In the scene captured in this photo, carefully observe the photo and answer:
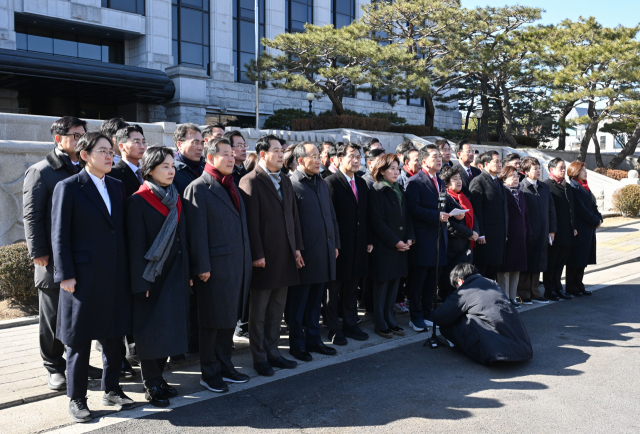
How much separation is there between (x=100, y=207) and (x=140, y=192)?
34 centimetres

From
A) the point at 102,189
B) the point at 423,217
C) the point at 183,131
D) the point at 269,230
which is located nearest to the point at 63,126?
the point at 102,189

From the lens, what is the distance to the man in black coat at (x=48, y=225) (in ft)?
Answer: 15.5

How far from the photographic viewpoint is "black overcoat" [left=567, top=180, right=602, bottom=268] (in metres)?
9.34

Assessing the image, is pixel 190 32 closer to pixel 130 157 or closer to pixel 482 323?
pixel 130 157

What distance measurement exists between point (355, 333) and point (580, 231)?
5063 millimetres

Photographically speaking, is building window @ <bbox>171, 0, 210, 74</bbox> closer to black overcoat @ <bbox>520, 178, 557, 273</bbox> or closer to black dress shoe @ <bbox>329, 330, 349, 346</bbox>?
black overcoat @ <bbox>520, 178, 557, 273</bbox>

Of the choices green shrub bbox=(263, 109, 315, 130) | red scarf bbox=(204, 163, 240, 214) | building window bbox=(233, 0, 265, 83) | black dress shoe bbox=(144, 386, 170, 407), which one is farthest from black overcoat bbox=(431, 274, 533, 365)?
building window bbox=(233, 0, 265, 83)

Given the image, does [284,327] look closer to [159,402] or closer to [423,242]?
[423,242]

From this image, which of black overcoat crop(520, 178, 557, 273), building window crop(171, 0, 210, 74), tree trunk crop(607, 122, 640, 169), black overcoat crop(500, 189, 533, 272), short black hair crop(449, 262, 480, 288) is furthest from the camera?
tree trunk crop(607, 122, 640, 169)

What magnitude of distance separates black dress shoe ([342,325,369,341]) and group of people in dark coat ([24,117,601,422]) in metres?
0.03

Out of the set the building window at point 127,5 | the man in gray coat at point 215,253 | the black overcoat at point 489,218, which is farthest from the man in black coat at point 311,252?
the building window at point 127,5

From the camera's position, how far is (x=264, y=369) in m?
5.42

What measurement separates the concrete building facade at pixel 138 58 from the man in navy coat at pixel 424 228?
1859cm

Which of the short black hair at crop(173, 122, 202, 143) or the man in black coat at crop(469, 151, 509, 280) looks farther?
the man in black coat at crop(469, 151, 509, 280)
